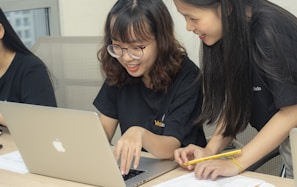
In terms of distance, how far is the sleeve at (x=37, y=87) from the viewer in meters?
1.95

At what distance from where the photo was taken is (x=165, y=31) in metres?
1.64

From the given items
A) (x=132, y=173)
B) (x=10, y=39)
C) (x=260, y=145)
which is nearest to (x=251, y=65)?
(x=260, y=145)

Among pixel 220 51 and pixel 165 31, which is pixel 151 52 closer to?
pixel 165 31

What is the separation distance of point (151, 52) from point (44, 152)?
1.59ft

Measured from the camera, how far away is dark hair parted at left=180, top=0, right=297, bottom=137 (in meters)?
1.34

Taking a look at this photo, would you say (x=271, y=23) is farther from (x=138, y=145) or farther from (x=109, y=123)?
(x=109, y=123)

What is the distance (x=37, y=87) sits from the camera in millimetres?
1966

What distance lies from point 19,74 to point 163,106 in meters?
0.66

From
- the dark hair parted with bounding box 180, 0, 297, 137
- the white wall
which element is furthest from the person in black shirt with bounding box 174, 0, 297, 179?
the white wall

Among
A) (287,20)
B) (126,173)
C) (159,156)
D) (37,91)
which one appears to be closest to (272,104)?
(287,20)

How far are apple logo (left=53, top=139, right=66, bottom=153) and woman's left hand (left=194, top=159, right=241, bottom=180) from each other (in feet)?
1.22

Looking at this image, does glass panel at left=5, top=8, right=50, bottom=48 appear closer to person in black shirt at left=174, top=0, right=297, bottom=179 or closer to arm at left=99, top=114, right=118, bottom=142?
arm at left=99, top=114, right=118, bottom=142

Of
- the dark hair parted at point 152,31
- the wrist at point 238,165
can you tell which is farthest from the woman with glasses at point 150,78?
the wrist at point 238,165

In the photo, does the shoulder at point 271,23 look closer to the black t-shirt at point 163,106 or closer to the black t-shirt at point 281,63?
the black t-shirt at point 281,63
